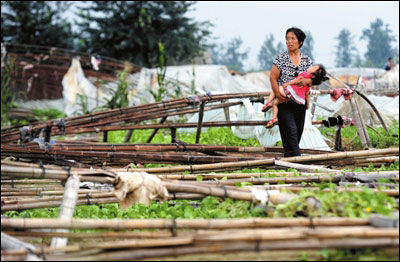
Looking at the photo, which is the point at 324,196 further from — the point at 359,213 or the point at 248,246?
the point at 248,246

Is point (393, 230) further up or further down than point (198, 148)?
further down

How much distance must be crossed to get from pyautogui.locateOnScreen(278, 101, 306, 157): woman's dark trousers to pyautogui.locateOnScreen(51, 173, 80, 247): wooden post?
105 inches

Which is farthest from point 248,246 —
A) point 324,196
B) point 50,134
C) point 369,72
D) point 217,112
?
point 369,72

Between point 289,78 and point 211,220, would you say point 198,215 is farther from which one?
point 289,78

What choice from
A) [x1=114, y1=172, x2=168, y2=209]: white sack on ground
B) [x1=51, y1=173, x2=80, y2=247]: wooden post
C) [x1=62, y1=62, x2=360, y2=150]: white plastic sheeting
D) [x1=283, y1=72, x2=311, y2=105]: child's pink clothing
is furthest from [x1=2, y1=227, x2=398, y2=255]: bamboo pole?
[x1=62, y1=62, x2=360, y2=150]: white plastic sheeting

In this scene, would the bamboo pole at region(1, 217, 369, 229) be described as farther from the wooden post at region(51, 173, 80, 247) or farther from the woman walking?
the woman walking

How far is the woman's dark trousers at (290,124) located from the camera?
4.73 metres

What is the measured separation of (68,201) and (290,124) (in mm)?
2773

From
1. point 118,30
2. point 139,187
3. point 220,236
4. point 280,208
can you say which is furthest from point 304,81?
point 118,30

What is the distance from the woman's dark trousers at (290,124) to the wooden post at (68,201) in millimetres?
2674

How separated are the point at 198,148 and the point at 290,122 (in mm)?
896

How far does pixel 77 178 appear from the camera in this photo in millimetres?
2428

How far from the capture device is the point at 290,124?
4750 millimetres

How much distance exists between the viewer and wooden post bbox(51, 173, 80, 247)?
2270mm
